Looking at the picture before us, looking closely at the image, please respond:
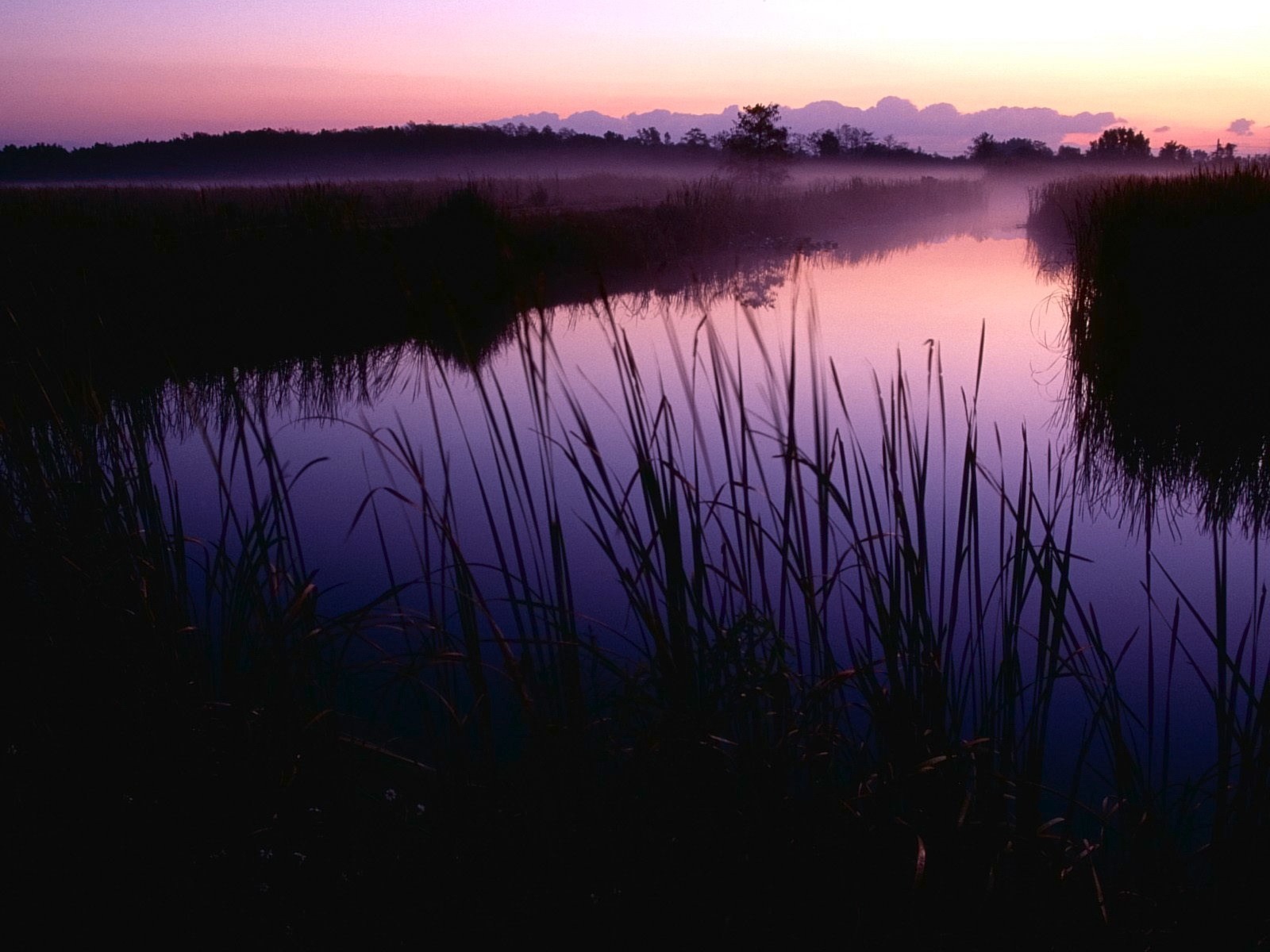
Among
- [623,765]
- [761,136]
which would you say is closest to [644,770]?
[623,765]

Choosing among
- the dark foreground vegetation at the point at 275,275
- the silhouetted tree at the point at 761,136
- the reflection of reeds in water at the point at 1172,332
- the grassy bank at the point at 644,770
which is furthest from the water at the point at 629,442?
the silhouetted tree at the point at 761,136

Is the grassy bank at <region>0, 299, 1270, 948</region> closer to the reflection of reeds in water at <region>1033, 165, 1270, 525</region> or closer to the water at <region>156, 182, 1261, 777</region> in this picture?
the water at <region>156, 182, 1261, 777</region>

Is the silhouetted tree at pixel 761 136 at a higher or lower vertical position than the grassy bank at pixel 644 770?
higher

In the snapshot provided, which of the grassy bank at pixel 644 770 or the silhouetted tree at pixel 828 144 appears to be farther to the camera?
the silhouetted tree at pixel 828 144

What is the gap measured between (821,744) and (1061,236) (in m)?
13.0

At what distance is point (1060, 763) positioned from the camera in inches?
74.4

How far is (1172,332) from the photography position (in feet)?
14.7

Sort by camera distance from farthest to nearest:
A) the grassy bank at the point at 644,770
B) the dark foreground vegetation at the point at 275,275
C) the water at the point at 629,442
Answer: the dark foreground vegetation at the point at 275,275, the water at the point at 629,442, the grassy bank at the point at 644,770

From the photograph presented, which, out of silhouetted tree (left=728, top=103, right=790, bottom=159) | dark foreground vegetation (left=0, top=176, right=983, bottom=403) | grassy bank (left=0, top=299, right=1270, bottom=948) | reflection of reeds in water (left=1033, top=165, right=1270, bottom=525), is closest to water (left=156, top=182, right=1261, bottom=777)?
grassy bank (left=0, top=299, right=1270, bottom=948)

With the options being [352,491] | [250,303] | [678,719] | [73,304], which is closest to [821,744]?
[678,719]

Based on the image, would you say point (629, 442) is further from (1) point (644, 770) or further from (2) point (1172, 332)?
(2) point (1172, 332)

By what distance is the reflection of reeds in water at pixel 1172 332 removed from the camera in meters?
3.74

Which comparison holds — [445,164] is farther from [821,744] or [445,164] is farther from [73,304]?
[821,744]

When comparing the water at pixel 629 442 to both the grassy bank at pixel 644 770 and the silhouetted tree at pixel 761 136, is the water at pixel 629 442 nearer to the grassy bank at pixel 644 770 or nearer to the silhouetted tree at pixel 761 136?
the grassy bank at pixel 644 770
